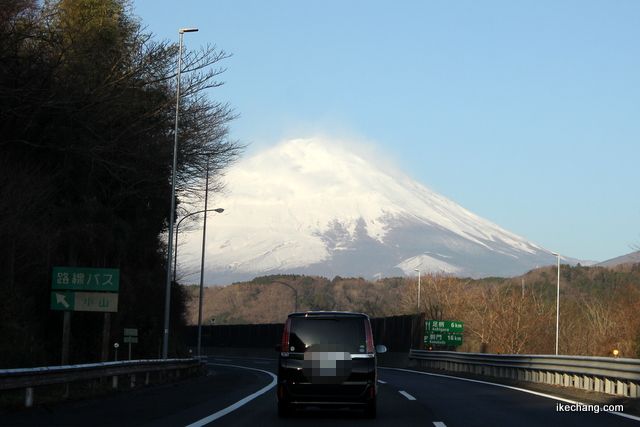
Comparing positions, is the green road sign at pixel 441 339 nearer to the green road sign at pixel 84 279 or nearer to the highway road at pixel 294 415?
the green road sign at pixel 84 279

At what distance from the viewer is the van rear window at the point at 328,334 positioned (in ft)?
54.2

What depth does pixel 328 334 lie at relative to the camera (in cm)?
1664

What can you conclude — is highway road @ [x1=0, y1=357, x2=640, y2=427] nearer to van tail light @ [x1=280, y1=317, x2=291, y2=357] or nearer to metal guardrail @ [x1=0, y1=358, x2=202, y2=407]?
metal guardrail @ [x1=0, y1=358, x2=202, y2=407]

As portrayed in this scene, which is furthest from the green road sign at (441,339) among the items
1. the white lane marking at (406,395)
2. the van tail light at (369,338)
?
the van tail light at (369,338)

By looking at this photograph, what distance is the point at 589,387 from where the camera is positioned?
82.3 ft

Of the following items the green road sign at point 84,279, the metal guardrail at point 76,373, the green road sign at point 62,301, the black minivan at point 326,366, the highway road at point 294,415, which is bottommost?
the highway road at point 294,415

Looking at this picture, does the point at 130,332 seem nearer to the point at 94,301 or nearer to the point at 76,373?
the point at 94,301

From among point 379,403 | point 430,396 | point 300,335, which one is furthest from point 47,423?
point 430,396

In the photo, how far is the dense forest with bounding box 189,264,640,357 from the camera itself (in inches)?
3009

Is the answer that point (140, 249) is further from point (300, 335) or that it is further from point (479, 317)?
point (479, 317)

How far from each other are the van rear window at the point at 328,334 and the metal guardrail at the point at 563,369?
266 inches

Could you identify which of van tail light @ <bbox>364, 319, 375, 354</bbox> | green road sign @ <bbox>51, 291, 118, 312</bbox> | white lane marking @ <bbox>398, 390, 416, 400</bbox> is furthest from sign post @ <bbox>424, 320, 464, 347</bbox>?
van tail light @ <bbox>364, 319, 375, 354</bbox>

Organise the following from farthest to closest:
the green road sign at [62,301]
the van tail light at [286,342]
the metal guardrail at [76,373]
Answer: the green road sign at [62,301] → the metal guardrail at [76,373] → the van tail light at [286,342]

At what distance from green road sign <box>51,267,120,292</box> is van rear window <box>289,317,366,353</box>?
16.2 metres
